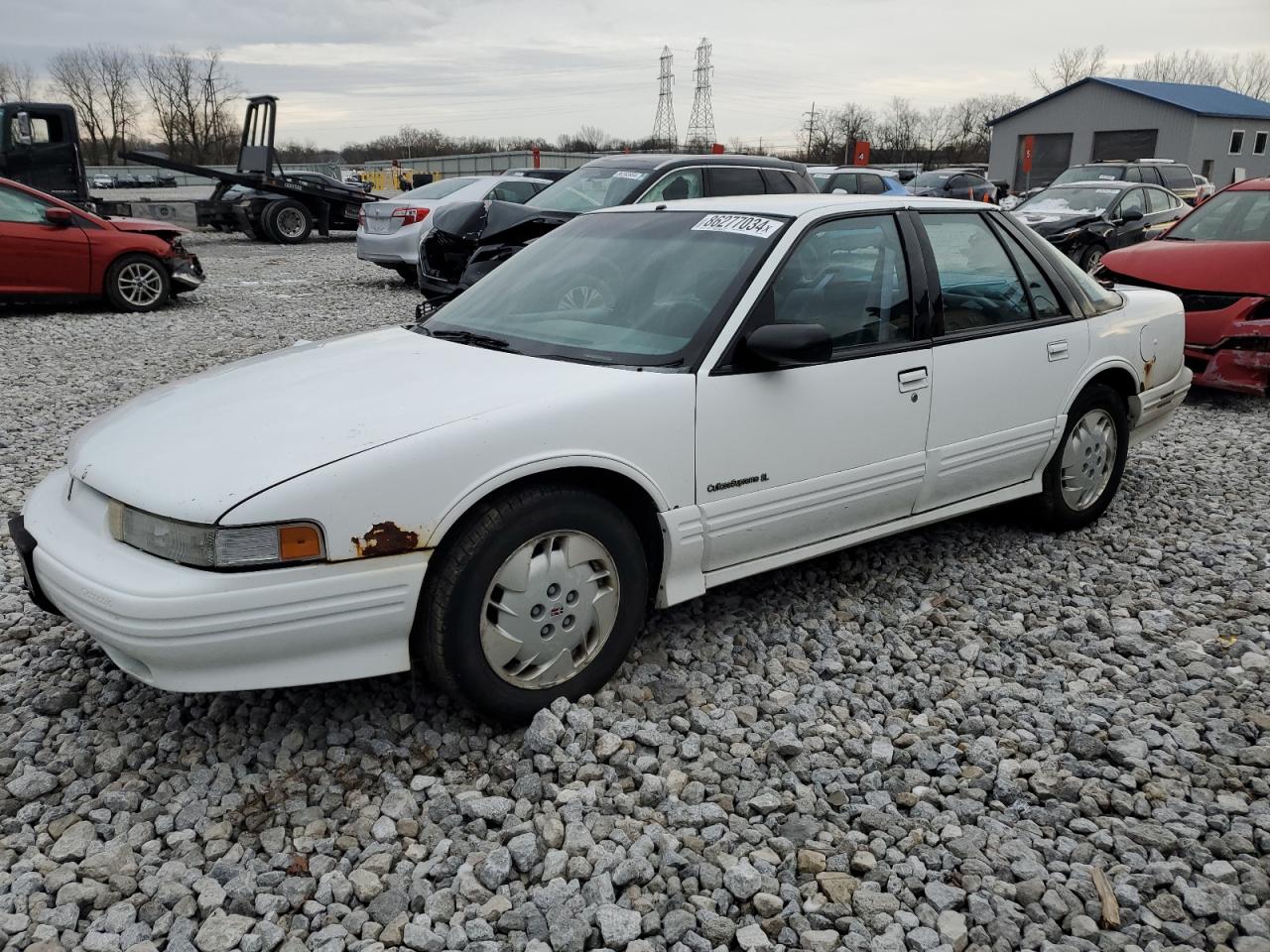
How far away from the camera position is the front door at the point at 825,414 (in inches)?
127

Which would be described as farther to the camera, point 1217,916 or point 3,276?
point 3,276

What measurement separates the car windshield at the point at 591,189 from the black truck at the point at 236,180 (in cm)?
907

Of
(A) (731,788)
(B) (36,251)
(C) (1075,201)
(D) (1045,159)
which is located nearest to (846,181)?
(C) (1075,201)

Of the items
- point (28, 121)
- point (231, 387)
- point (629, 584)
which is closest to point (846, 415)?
point (629, 584)

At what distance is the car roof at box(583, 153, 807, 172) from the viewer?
874 centimetres

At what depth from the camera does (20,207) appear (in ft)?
33.3

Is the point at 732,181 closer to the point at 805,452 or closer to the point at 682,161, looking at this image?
the point at 682,161

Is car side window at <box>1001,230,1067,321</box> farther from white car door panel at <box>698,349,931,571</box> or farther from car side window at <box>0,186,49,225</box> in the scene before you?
car side window at <box>0,186,49,225</box>

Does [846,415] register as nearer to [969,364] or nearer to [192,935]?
[969,364]

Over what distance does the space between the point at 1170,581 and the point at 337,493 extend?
11.1 ft

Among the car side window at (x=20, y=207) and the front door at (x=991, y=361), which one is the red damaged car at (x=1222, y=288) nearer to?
the front door at (x=991, y=361)

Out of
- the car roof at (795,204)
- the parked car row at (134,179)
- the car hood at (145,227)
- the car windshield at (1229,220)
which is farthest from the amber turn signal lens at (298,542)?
the parked car row at (134,179)

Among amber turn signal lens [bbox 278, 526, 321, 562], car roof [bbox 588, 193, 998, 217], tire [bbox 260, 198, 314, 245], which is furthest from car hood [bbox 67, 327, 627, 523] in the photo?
tire [bbox 260, 198, 314, 245]

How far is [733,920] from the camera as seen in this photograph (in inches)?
90.6
